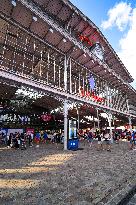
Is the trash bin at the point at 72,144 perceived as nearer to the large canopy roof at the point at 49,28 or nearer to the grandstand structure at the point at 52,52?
the grandstand structure at the point at 52,52

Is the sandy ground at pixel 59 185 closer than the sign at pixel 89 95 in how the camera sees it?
Yes

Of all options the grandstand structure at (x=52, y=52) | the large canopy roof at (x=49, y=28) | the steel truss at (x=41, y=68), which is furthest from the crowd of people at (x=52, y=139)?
the large canopy roof at (x=49, y=28)

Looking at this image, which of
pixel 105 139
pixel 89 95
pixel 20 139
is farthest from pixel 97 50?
pixel 20 139

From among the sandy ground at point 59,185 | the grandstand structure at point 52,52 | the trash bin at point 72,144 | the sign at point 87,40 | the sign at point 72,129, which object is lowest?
the sandy ground at point 59,185

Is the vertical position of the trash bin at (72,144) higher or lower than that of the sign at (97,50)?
lower

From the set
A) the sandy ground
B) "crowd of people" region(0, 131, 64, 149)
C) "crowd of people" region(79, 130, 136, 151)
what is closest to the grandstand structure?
"crowd of people" region(79, 130, 136, 151)

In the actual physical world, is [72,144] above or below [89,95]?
below

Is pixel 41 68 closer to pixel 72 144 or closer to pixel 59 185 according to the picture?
pixel 72 144

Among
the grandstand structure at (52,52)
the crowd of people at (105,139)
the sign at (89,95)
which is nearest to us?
the grandstand structure at (52,52)

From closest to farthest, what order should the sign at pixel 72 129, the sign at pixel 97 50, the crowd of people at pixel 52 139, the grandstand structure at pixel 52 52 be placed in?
the grandstand structure at pixel 52 52 < the sign at pixel 72 129 < the crowd of people at pixel 52 139 < the sign at pixel 97 50

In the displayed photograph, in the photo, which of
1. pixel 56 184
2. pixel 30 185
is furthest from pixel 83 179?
pixel 30 185

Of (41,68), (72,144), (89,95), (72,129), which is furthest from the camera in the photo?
(89,95)

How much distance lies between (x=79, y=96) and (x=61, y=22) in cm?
660

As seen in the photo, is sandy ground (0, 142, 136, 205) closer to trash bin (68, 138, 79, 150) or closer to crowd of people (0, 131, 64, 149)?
trash bin (68, 138, 79, 150)
